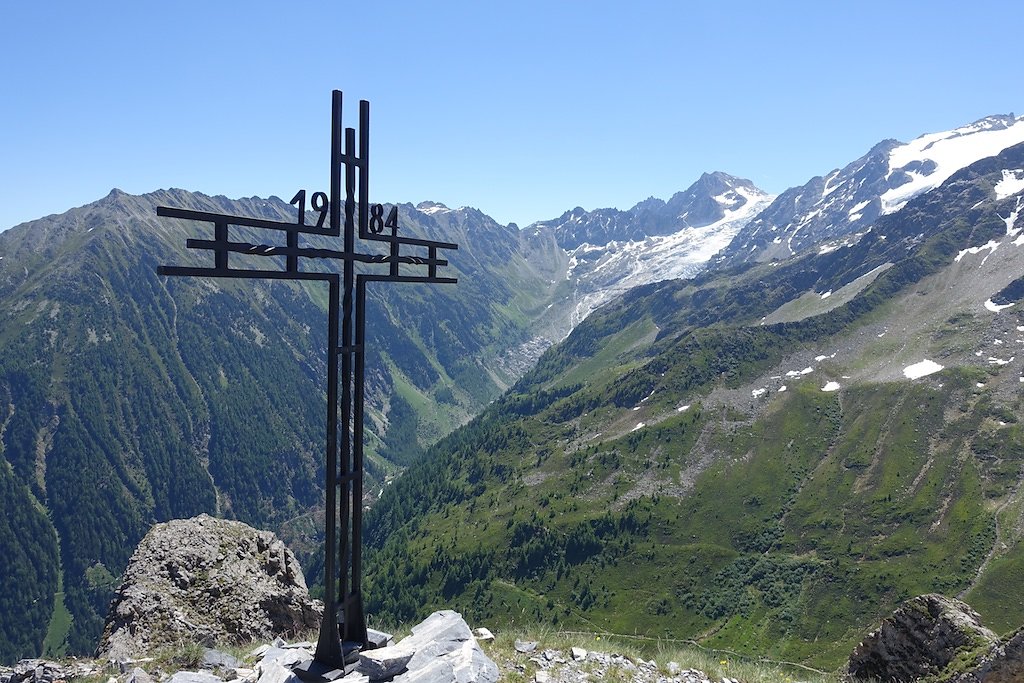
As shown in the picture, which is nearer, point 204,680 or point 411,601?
point 204,680

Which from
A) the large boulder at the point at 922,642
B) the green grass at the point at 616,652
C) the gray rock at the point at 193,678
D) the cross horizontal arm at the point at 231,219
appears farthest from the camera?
the large boulder at the point at 922,642

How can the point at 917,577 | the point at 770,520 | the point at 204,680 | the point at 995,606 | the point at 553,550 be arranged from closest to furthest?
1. the point at 204,680
2. the point at 995,606
3. the point at 917,577
4. the point at 770,520
5. the point at 553,550

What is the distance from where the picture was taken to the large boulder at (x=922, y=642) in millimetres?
17078

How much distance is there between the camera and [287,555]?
94.4 feet

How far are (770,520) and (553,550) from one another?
62237mm

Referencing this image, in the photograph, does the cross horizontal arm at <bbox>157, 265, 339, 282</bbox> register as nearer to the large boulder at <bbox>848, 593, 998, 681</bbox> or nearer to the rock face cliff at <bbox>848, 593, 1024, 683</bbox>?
the rock face cliff at <bbox>848, 593, 1024, 683</bbox>

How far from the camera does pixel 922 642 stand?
18.2 meters

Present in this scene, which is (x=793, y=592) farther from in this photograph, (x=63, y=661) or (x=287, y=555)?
(x=63, y=661)

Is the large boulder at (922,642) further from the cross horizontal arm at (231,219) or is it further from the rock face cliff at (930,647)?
the cross horizontal arm at (231,219)

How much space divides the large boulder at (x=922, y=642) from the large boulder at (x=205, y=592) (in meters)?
19.0

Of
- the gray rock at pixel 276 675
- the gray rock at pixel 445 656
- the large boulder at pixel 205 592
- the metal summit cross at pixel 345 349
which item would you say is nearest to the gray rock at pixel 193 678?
the gray rock at pixel 276 675

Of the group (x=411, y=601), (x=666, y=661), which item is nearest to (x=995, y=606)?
(x=411, y=601)

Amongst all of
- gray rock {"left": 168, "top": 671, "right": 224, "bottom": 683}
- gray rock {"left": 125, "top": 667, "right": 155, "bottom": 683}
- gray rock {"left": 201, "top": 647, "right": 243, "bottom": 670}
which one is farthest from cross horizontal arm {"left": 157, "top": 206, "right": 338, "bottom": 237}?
gray rock {"left": 201, "top": 647, "right": 243, "bottom": 670}

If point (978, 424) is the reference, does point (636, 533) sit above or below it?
below
